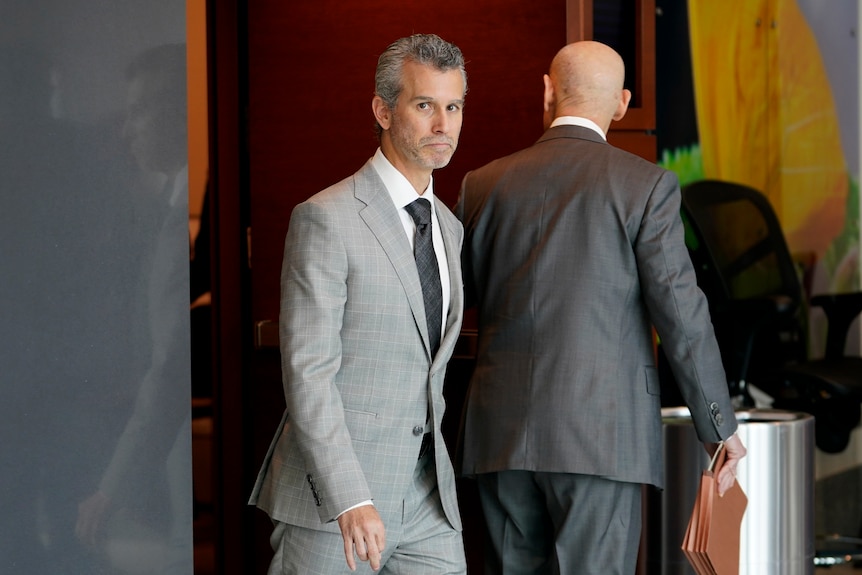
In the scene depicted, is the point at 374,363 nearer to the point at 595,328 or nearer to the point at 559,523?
the point at 595,328

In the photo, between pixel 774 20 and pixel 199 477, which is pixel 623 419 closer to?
pixel 199 477

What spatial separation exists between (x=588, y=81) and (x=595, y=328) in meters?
0.60

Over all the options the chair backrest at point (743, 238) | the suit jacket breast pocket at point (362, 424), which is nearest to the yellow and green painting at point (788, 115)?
the chair backrest at point (743, 238)

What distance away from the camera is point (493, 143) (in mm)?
3359

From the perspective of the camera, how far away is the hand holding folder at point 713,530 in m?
2.66

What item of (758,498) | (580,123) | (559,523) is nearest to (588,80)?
(580,123)

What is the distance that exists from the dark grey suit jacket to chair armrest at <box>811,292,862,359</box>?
93.4 inches

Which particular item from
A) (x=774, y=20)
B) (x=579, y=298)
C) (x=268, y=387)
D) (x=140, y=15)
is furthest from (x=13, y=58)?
(x=774, y=20)

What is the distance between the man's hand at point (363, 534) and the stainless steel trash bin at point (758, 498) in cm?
151

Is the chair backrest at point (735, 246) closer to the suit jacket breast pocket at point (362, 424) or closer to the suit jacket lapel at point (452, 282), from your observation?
the suit jacket lapel at point (452, 282)

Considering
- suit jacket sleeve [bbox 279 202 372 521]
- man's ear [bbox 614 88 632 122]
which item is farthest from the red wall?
suit jacket sleeve [bbox 279 202 372 521]

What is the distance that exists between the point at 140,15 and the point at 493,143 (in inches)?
59.3

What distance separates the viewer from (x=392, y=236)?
2.19 m

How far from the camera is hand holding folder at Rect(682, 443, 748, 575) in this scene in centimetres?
266
